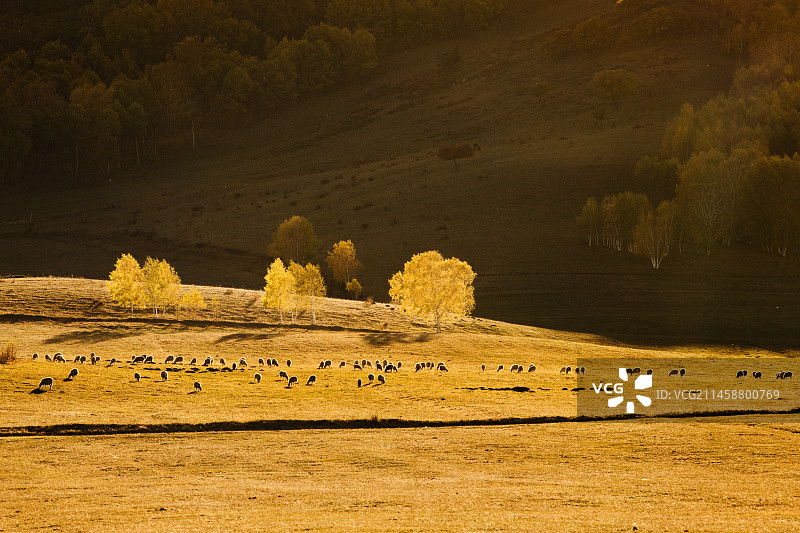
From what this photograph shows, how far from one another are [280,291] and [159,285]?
13288 millimetres

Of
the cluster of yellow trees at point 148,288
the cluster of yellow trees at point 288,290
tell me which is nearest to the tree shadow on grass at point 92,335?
the cluster of yellow trees at point 148,288

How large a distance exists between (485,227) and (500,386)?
86055 millimetres

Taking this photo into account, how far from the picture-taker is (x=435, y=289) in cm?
8600

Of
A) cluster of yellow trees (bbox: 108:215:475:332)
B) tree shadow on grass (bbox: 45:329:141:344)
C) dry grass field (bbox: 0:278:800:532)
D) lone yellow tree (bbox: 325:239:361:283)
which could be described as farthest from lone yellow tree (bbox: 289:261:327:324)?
dry grass field (bbox: 0:278:800:532)

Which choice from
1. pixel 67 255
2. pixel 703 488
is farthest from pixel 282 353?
pixel 67 255

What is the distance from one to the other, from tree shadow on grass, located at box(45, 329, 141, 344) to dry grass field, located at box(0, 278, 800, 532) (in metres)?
4.66

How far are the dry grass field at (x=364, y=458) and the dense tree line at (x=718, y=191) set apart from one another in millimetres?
67583

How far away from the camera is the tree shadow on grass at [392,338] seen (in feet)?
247

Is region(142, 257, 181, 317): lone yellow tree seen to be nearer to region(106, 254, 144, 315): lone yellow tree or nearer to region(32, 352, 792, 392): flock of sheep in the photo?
region(106, 254, 144, 315): lone yellow tree

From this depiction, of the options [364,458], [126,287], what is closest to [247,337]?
[126,287]

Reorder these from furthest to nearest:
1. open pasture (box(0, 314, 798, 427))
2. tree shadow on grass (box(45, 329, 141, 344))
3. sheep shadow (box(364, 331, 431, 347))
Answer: sheep shadow (box(364, 331, 431, 347)) → tree shadow on grass (box(45, 329, 141, 344)) → open pasture (box(0, 314, 798, 427))

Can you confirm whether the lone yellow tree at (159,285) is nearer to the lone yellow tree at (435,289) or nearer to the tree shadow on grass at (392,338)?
the tree shadow on grass at (392,338)

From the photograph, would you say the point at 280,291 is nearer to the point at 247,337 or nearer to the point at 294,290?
the point at 294,290

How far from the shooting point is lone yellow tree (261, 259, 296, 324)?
281 feet
